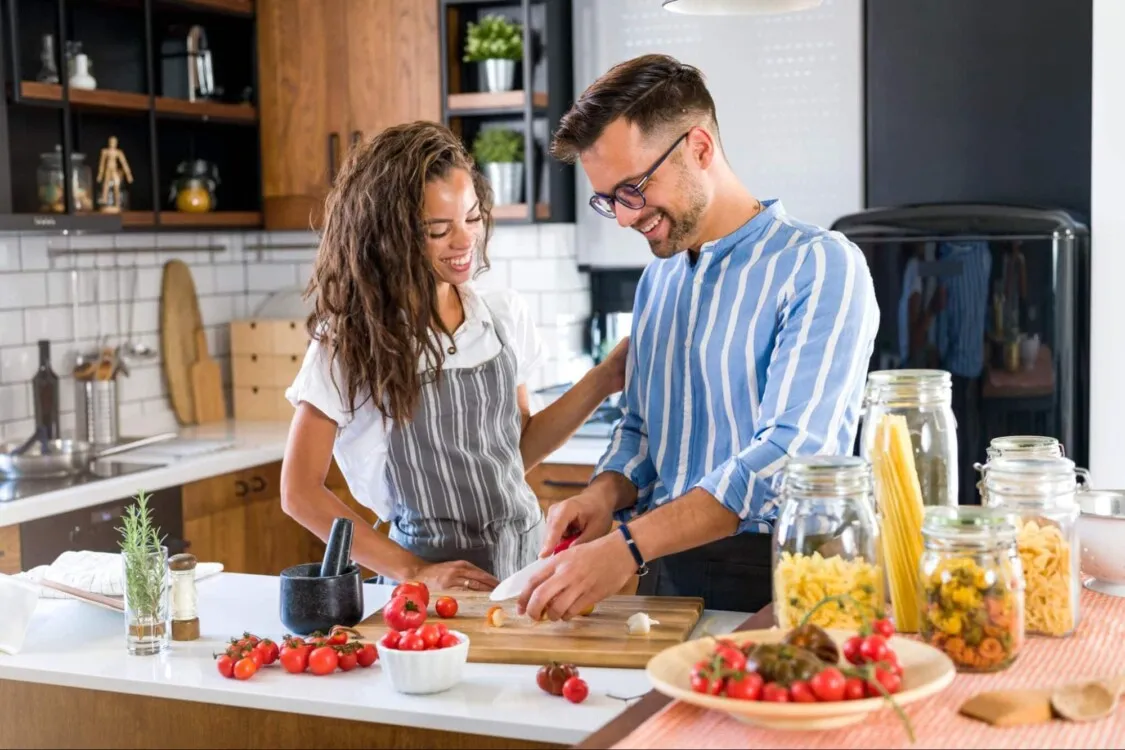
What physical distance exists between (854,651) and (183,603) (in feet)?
3.58

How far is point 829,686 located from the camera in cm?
135

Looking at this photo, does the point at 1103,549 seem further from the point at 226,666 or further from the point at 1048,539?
the point at 226,666

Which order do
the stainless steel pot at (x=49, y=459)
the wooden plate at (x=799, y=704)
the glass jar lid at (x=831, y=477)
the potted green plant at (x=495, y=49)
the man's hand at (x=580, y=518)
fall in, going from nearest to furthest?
the wooden plate at (x=799, y=704) → the glass jar lid at (x=831, y=477) → the man's hand at (x=580, y=518) → the stainless steel pot at (x=49, y=459) → the potted green plant at (x=495, y=49)

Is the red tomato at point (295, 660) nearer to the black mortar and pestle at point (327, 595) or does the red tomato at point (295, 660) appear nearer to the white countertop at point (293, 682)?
the white countertop at point (293, 682)

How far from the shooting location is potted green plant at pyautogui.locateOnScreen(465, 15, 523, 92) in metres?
4.38

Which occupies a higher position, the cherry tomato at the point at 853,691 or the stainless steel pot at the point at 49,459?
the cherry tomato at the point at 853,691

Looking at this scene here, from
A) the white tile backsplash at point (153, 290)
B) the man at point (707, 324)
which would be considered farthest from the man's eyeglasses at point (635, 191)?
the white tile backsplash at point (153, 290)

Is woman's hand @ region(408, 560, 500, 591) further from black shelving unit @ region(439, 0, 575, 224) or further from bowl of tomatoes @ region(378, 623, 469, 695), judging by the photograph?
black shelving unit @ region(439, 0, 575, 224)

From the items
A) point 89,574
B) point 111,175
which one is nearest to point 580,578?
point 89,574

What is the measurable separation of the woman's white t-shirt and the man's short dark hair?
0.48m

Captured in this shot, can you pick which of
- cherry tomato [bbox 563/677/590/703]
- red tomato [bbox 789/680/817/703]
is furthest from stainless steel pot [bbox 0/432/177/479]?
red tomato [bbox 789/680/817/703]

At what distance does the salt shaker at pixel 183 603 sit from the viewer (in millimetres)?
2107

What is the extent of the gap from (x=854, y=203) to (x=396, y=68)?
1.50 m

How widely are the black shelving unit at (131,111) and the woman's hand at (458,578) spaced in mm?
1943
